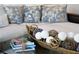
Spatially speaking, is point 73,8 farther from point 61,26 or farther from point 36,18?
point 36,18

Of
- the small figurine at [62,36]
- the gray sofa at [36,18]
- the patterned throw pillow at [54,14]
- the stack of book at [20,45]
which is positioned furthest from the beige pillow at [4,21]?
the small figurine at [62,36]

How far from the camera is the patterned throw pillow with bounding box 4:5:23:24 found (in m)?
1.05

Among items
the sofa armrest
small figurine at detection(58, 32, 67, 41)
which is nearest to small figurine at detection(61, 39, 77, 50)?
small figurine at detection(58, 32, 67, 41)

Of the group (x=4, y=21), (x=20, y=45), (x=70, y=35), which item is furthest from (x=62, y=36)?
(x=4, y=21)

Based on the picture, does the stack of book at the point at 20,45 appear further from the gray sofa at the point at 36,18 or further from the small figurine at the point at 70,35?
the small figurine at the point at 70,35

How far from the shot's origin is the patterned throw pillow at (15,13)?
105 cm

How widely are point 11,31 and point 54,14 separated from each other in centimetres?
33

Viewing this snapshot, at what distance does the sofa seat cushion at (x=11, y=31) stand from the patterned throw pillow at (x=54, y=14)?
174mm

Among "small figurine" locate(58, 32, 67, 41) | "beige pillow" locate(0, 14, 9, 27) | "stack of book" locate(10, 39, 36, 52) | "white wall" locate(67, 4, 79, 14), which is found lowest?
"stack of book" locate(10, 39, 36, 52)

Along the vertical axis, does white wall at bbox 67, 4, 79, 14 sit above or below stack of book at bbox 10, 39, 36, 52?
above

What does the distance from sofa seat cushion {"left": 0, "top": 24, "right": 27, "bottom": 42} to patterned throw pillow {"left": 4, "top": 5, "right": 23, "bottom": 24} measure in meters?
0.04

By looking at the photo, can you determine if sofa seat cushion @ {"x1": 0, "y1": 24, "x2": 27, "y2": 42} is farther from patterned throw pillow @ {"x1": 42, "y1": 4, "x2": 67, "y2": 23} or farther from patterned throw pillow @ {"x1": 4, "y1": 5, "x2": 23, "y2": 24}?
patterned throw pillow @ {"x1": 42, "y1": 4, "x2": 67, "y2": 23}
